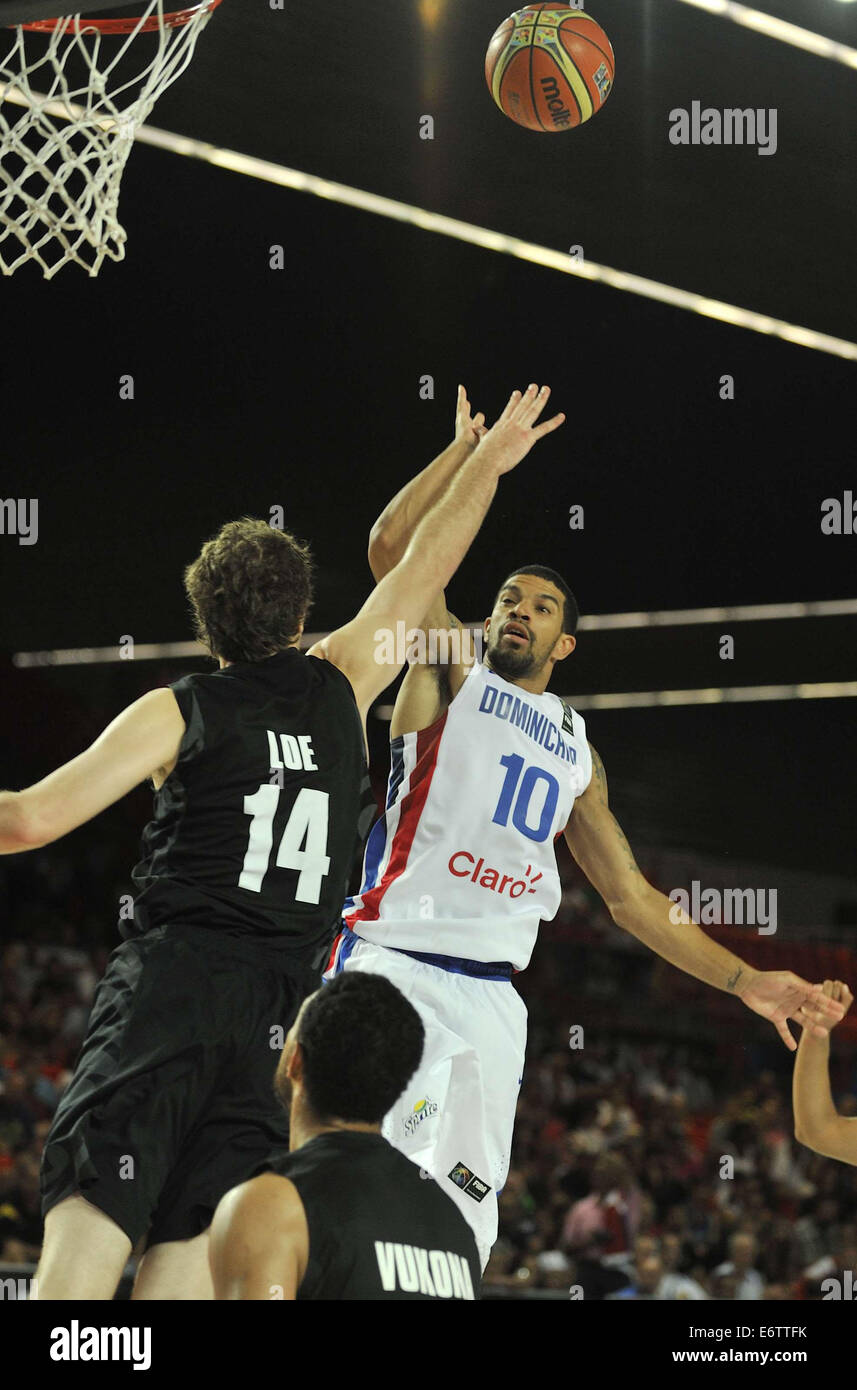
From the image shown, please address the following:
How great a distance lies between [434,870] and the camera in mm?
4859

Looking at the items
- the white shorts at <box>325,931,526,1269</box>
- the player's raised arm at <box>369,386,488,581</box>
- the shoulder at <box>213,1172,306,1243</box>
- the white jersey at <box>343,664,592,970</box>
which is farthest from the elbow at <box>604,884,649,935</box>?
the shoulder at <box>213,1172,306,1243</box>

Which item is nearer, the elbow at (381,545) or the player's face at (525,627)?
the elbow at (381,545)

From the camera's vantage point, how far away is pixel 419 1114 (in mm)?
4637

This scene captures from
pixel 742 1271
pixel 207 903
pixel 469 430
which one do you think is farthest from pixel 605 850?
pixel 742 1271

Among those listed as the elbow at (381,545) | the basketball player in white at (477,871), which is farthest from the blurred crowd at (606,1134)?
the elbow at (381,545)

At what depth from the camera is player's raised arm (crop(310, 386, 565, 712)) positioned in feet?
12.9

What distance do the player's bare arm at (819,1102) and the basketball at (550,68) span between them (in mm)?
3257

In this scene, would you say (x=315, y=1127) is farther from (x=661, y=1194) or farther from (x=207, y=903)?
(x=661, y=1194)

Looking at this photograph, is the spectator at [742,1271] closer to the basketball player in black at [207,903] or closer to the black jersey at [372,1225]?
the basketball player in black at [207,903]

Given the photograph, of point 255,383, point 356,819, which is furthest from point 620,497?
point 356,819

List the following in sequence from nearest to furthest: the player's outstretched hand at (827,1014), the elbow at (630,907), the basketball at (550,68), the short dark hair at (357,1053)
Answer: the short dark hair at (357,1053) < the player's outstretched hand at (827,1014) < the elbow at (630,907) < the basketball at (550,68)

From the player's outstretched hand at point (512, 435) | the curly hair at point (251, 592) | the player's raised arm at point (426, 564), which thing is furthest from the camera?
the player's outstretched hand at point (512, 435)

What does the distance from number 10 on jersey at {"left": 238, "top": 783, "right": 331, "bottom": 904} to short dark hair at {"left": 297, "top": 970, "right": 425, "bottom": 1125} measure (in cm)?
68

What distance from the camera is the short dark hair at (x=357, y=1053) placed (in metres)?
2.88
